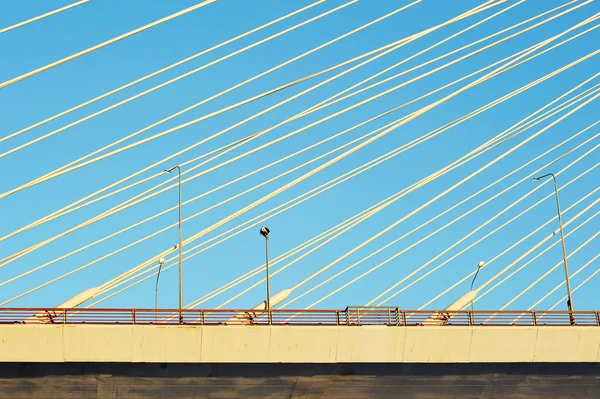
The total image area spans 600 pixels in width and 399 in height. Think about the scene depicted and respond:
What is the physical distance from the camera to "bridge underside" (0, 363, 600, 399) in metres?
32.1

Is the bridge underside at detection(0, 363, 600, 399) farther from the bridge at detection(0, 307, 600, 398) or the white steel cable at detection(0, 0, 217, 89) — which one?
the white steel cable at detection(0, 0, 217, 89)

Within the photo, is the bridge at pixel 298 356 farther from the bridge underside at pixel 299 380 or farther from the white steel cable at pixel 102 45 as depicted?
the white steel cable at pixel 102 45

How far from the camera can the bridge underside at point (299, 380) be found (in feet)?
105

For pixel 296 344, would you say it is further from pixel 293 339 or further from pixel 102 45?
pixel 102 45

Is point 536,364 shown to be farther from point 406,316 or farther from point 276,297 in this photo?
point 276,297

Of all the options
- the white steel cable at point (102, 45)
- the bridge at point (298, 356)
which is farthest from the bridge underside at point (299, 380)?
the white steel cable at point (102, 45)

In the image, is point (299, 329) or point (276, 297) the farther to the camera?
point (276, 297)

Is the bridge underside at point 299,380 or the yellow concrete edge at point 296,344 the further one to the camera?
the bridge underside at point 299,380

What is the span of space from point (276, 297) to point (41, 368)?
11701 millimetres

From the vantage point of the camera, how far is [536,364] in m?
36.8

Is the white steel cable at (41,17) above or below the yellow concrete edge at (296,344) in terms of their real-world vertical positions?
above

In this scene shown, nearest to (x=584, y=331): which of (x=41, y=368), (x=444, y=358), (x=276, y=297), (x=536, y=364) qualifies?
(x=536, y=364)

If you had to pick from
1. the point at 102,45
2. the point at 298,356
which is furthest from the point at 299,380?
the point at 102,45

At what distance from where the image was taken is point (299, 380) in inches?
1350
